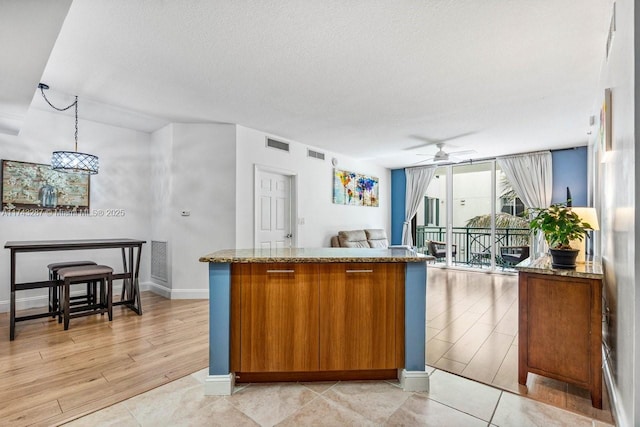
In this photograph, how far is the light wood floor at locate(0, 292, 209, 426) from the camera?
1.94m

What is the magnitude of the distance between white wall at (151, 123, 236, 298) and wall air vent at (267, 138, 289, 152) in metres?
0.70

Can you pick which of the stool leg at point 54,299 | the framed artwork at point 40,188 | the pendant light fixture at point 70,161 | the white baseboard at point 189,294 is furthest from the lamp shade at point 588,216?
the framed artwork at point 40,188

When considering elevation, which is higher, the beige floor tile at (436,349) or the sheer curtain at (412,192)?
the sheer curtain at (412,192)

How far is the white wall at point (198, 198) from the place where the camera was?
14.7 ft

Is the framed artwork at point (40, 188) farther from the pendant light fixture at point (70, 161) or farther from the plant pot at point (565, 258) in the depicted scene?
the plant pot at point (565, 258)

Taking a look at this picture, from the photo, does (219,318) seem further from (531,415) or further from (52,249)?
(52,249)

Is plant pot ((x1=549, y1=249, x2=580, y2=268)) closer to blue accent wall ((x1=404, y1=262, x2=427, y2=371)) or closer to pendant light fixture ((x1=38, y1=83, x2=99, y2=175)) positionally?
blue accent wall ((x1=404, y1=262, x2=427, y2=371))

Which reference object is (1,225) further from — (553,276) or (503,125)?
(503,125)

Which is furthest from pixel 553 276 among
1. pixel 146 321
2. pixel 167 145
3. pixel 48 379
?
pixel 167 145

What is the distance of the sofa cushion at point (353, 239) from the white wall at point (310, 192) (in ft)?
0.90

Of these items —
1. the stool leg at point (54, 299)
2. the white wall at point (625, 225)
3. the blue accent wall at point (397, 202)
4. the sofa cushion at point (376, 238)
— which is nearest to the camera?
the white wall at point (625, 225)

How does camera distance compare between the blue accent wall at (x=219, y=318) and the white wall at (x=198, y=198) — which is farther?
the white wall at (x=198, y=198)


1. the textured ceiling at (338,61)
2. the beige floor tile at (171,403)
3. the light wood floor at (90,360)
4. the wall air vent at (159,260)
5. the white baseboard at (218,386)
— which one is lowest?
the light wood floor at (90,360)

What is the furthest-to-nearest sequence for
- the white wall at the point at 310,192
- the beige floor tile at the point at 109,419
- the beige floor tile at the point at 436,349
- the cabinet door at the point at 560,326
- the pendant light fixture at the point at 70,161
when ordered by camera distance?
the white wall at the point at 310,192 < the pendant light fixture at the point at 70,161 < the beige floor tile at the point at 436,349 < the cabinet door at the point at 560,326 < the beige floor tile at the point at 109,419
